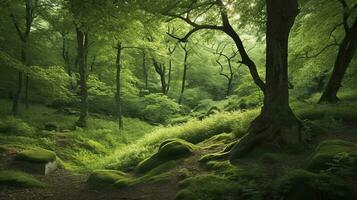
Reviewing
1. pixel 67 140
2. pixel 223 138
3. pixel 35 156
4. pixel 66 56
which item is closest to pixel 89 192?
pixel 35 156

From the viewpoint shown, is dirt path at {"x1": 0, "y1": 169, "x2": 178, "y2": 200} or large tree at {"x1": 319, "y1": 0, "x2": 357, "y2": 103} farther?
large tree at {"x1": 319, "y1": 0, "x2": 357, "y2": 103}

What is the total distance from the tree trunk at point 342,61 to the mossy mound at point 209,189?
31.2ft

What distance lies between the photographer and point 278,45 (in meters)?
9.22

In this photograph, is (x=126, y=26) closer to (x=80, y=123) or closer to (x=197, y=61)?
(x=80, y=123)

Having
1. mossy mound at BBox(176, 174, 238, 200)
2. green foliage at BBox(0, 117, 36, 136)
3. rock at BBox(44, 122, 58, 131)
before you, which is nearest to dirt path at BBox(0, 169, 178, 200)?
mossy mound at BBox(176, 174, 238, 200)

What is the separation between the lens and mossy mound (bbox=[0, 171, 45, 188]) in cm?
927

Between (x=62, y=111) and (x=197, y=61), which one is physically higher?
(x=197, y=61)

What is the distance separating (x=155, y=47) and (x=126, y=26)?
47.6ft

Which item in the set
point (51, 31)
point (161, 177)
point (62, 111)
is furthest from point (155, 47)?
point (161, 177)

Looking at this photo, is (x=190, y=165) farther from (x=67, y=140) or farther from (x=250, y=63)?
(x=67, y=140)

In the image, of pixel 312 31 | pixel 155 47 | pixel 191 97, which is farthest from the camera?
pixel 191 97

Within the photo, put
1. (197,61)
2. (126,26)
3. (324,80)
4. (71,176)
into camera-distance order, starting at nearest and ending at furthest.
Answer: (126,26)
(71,176)
(324,80)
(197,61)

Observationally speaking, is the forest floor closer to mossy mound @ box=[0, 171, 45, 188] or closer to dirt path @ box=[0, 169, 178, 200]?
dirt path @ box=[0, 169, 178, 200]

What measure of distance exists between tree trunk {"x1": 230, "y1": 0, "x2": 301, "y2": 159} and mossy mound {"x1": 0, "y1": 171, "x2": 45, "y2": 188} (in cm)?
560
